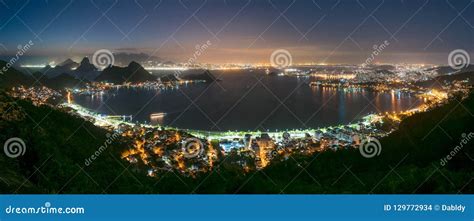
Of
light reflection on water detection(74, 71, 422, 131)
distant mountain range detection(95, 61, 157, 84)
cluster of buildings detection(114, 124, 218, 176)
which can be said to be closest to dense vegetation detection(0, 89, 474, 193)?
cluster of buildings detection(114, 124, 218, 176)

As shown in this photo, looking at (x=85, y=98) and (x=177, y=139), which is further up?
(x=85, y=98)

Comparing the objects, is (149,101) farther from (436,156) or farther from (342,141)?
(436,156)

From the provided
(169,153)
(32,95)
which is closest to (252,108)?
(32,95)

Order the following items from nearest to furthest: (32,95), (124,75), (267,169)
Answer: (267,169), (32,95), (124,75)

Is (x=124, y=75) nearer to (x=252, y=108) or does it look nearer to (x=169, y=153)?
(x=252, y=108)

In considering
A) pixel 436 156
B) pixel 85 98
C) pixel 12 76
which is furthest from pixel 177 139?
pixel 85 98

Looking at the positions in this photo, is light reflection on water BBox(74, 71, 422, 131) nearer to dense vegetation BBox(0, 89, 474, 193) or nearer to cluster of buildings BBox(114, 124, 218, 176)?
cluster of buildings BBox(114, 124, 218, 176)

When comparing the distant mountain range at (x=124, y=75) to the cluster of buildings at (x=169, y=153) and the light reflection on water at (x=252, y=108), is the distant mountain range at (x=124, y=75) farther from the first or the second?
the cluster of buildings at (x=169, y=153)

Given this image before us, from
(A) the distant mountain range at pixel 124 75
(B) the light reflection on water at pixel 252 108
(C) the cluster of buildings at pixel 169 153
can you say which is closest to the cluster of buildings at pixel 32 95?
(B) the light reflection on water at pixel 252 108
